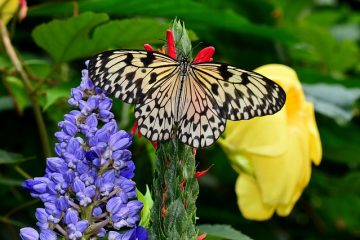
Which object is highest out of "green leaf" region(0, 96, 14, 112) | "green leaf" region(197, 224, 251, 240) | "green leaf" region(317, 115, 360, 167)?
"green leaf" region(197, 224, 251, 240)

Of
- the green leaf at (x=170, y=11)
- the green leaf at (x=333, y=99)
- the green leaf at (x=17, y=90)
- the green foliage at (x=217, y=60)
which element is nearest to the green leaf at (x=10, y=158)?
the green foliage at (x=217, y=60)

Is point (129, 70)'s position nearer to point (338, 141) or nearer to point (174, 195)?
point (174, 195)

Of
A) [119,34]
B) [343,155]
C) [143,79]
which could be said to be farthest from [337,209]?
[143,79]

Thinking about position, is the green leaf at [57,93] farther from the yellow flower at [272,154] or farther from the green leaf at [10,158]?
the yellow flower at [272,154]

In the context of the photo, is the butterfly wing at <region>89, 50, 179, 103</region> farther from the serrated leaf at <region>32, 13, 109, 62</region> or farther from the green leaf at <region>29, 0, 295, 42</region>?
the green leaf at <region>29, 0, 295, 42</region>

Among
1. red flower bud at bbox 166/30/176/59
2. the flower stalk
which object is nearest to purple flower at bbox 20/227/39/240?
the flower stalk
